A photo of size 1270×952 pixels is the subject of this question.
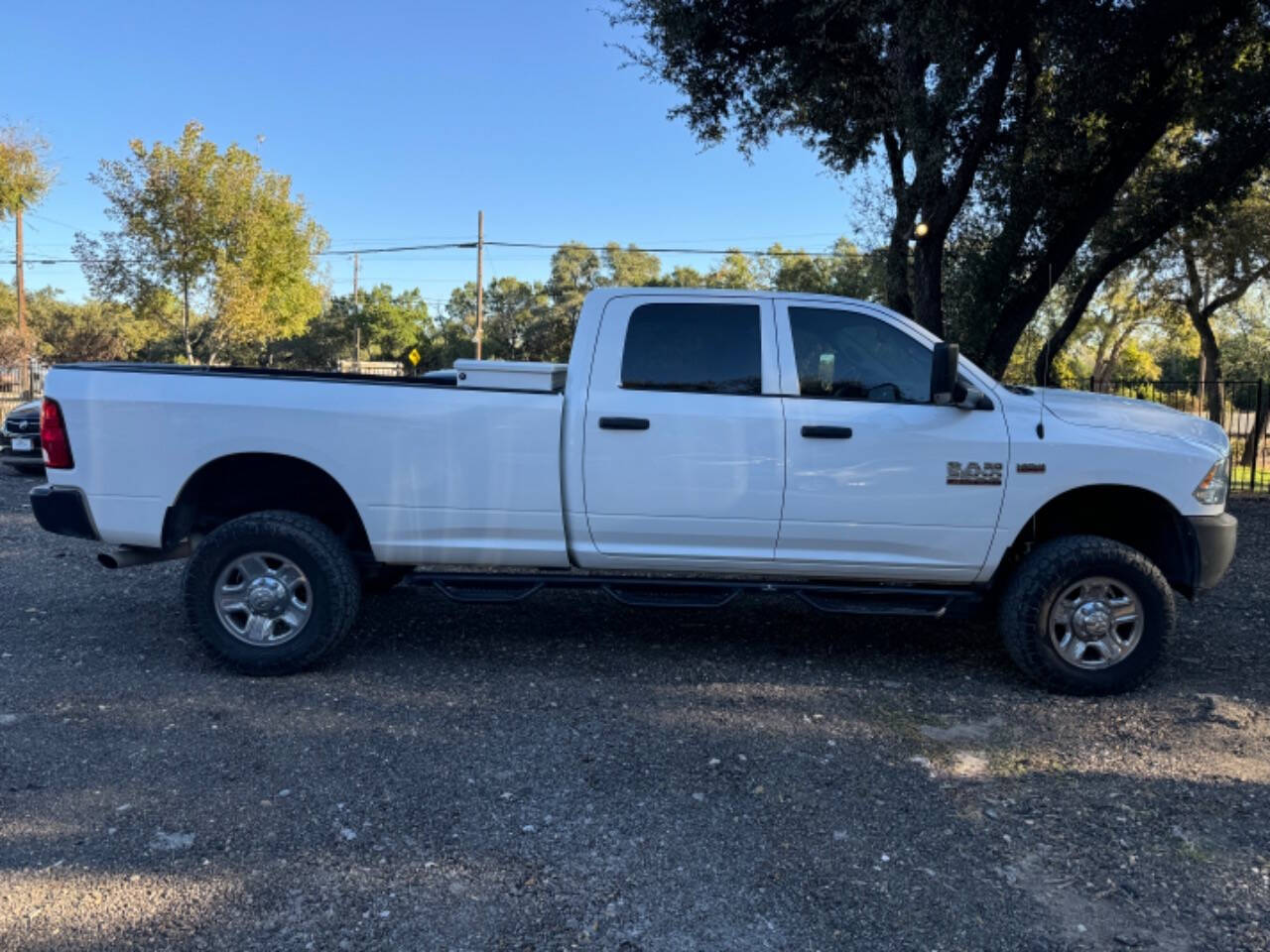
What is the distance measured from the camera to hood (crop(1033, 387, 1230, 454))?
4.81m

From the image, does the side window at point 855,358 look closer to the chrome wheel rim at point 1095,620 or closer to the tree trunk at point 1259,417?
the chrome wheel rim at point 1095,620

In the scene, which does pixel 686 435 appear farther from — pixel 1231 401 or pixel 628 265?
pixel 628 265

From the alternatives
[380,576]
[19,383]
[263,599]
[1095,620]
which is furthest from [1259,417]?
[19,383]

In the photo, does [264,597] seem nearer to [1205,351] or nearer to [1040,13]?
[1040,13]

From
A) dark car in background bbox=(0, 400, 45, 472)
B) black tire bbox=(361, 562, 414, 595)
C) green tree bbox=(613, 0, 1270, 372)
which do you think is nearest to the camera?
black tire bbox=(361, 562, 414, 595)

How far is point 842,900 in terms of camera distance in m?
2.95

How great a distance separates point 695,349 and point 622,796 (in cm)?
243

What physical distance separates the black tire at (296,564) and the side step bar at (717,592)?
1.78 ft

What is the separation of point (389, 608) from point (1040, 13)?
8.45 m

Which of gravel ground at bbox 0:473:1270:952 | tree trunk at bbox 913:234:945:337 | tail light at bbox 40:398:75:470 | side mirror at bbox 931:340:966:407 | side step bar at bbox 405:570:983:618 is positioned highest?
tree trunk at bbox 913:234:945:337

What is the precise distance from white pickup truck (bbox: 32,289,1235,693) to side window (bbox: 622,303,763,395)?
16 mm

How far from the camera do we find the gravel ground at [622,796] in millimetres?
2832

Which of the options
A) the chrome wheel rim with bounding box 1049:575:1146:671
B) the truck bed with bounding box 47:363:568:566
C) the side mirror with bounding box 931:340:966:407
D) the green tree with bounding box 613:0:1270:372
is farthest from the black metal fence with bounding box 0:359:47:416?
the chrome wheel rim with bounding box 1049:575:1146:671

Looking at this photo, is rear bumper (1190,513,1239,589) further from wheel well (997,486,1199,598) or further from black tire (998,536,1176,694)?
black tire (998,536,1176,694)
